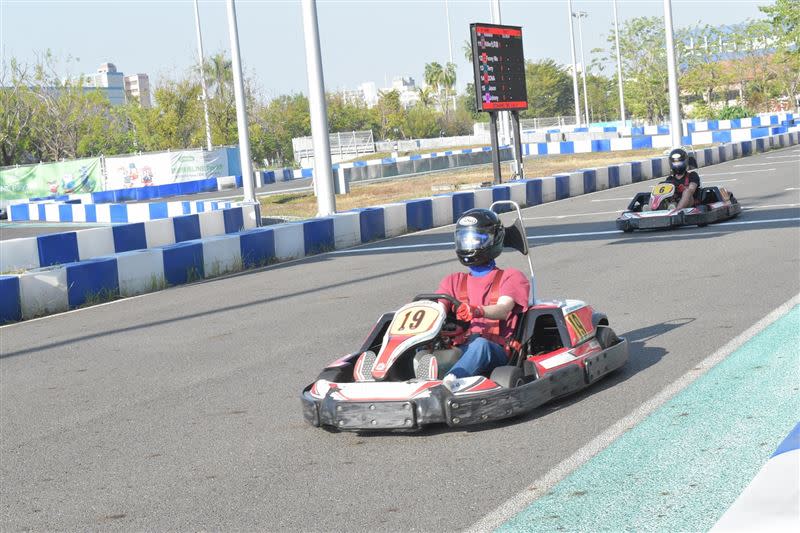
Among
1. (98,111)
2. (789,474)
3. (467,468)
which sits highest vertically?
(98,111)

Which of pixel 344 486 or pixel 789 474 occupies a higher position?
pixel 789 474

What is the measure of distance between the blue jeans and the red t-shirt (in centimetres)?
26

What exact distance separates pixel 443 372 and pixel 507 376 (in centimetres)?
36

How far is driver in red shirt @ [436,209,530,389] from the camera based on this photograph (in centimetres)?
582

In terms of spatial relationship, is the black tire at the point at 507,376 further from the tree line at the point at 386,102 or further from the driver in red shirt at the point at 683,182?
the tree line at the point at 386,102

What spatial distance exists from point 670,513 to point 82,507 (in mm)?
2357

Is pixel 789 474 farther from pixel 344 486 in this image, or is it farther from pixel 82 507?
pixel 82 507

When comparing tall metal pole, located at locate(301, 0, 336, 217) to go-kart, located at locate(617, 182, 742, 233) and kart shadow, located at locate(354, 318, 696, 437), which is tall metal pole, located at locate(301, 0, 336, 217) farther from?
kart shadow, located at locate(354, 318, 696, 437)

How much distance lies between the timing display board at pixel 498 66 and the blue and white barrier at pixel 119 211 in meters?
6.13

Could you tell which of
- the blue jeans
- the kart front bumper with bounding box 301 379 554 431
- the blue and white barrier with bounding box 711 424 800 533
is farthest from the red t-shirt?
the blue and white barrier with bounding box 711 424 800 533

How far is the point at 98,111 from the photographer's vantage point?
61.8 metres

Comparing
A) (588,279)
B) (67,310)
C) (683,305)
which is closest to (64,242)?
(67,310)

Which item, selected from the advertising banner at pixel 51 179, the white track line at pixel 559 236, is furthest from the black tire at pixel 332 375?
the advertising banner at pixel 51 179

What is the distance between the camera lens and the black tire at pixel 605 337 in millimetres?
6262
